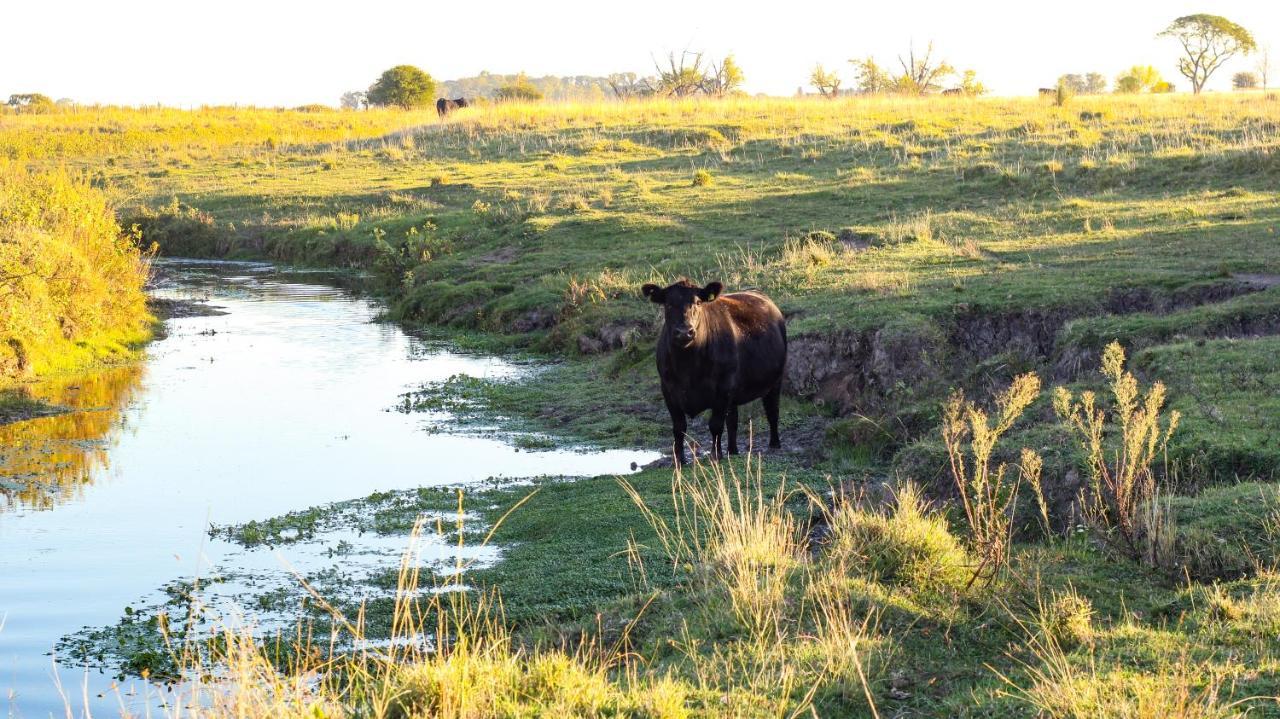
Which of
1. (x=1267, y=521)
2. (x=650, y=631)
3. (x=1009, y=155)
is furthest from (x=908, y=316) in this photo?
(x=1009, y=155)

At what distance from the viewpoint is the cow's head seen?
39.6 ft

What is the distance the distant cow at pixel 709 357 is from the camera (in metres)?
12.3

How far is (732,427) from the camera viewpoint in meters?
13.0

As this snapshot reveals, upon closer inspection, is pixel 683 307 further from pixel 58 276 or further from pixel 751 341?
pixel 58 276

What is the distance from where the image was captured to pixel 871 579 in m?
7.59

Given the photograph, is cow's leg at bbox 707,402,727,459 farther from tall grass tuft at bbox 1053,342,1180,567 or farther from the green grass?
tall grass tuft at bbox 1053,342,1180,567

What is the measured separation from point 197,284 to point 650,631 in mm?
22906

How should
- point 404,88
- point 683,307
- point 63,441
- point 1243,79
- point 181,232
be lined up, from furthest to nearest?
point 1243,79 < point 404,88 < point 181,232 < point 63,441 < point 683,307

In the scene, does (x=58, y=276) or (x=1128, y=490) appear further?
(x=58, y=276)

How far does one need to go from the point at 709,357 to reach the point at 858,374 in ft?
9.63

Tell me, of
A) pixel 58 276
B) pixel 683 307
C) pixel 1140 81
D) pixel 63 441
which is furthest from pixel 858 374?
pixel 1140 81

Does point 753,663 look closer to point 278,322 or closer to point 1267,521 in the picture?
point 1267,521

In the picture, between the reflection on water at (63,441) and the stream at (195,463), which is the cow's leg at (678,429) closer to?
the stream at (195,463)

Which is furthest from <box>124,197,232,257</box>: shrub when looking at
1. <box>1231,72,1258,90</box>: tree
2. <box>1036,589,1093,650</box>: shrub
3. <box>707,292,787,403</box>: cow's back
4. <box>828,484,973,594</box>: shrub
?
<box>1231,72,1258,90</box>: tree
